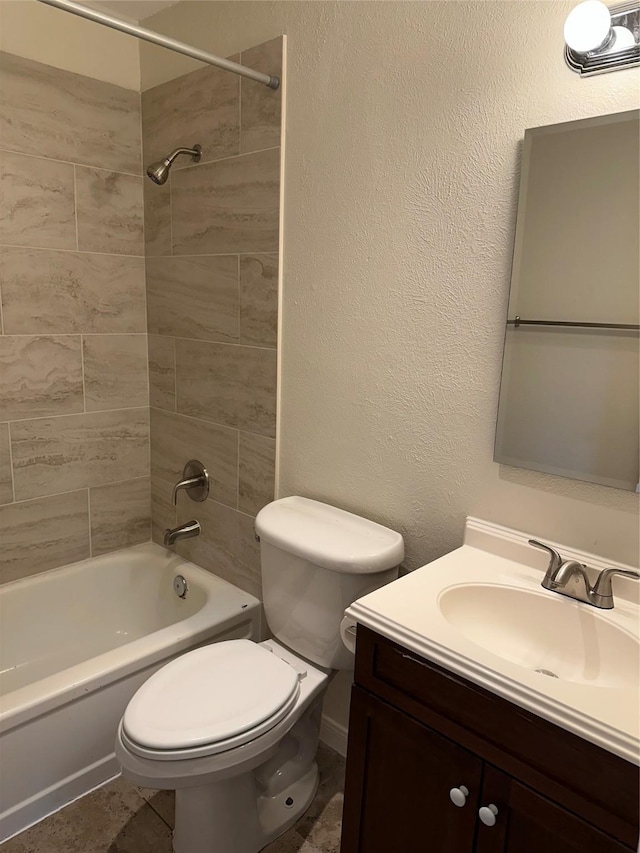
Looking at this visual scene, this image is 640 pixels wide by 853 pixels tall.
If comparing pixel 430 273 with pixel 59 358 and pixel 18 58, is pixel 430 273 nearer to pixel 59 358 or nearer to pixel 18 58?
pixel 59 358

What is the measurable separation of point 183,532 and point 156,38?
5.12 ft

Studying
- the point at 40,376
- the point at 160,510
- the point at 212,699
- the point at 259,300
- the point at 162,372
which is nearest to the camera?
the point at 212,699

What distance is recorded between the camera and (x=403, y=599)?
1.25 metres

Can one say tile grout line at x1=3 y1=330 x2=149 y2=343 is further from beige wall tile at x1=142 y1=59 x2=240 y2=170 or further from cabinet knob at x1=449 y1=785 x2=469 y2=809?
cabinet knob at x1=449 y1=785 x2=469 y2=809

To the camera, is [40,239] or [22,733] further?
[40,239]

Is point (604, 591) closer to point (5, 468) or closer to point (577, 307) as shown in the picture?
point (577, 307)

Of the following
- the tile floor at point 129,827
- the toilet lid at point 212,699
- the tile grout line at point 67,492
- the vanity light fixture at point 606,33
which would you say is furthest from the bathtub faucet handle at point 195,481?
the vanity light fixture at point 606,33

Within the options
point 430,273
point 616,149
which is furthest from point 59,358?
point 616,149

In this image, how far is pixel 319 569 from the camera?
158 centimetres

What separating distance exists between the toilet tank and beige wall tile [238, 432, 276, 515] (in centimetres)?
25

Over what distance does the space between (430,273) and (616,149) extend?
1.56 ft

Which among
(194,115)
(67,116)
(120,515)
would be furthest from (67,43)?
(120,515)

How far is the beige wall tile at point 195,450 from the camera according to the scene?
217cm

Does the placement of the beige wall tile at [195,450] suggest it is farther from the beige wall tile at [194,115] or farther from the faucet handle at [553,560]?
the faucet handle at [553,560]
